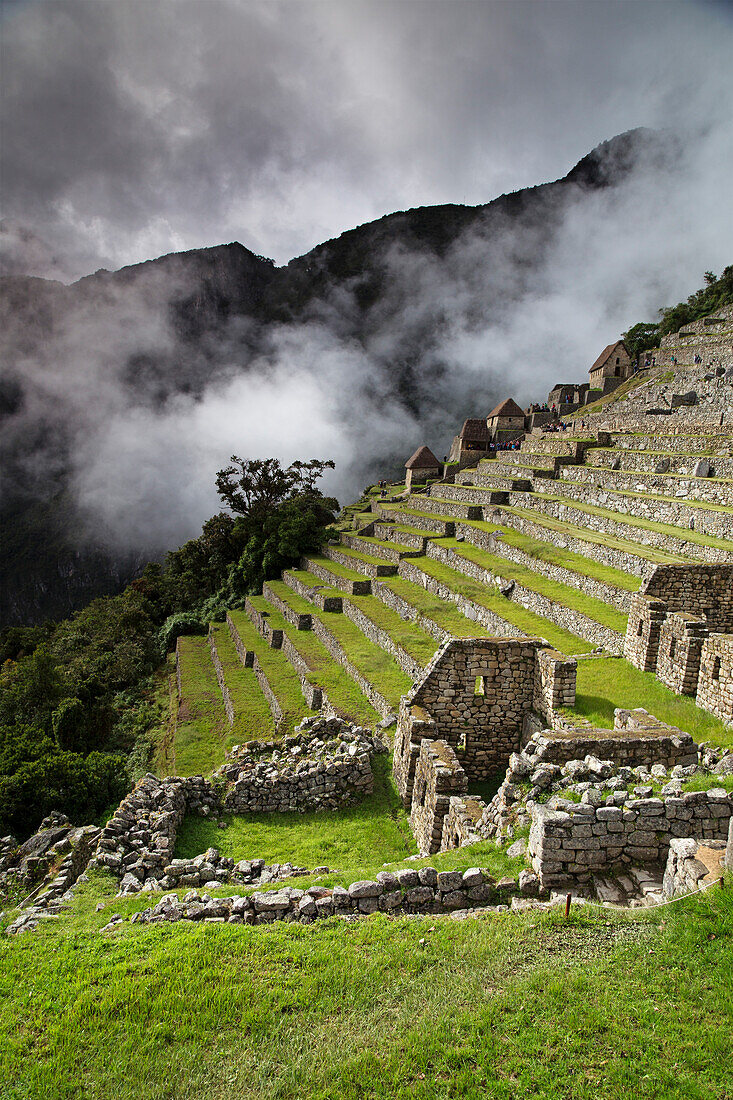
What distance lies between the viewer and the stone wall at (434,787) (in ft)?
30.0

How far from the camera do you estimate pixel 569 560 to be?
19.1 metres

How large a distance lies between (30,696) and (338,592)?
15.6 metres

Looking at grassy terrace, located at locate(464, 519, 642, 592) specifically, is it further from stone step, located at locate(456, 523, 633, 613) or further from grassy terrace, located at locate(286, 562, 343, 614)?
grassy terrace, located at locate(286, 562, 343, 614)

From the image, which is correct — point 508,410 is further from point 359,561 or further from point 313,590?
point 313,590

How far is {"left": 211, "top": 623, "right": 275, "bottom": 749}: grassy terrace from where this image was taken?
18969mm

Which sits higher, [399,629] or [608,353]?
[608,353]

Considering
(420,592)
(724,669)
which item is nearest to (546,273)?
(420,592)

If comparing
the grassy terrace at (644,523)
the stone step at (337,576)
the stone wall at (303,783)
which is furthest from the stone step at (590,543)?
the stone wall at (303,783)

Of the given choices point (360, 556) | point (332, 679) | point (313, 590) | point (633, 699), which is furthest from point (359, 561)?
point (633, 699)

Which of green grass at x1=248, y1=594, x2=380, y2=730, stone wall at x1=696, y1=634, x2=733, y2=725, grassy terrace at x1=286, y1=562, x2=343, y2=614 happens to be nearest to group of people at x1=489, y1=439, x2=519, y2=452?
grassy terrace at x1=286, y1=562, x2=343, y2=614

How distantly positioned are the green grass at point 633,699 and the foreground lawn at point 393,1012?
4814 millimetres

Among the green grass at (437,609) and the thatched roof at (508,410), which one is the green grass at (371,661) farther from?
the thatched roof at (508,410)

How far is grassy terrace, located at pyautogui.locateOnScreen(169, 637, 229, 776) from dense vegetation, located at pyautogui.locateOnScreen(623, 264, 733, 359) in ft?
187

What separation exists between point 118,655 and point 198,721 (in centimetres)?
1488
